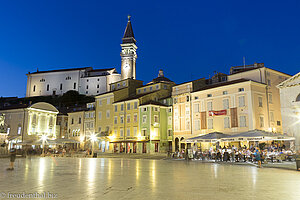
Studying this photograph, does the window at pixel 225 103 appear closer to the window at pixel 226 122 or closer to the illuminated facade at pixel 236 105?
the illuminated facade at pixel 236 105

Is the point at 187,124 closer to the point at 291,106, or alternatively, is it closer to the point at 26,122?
the point at 291,106

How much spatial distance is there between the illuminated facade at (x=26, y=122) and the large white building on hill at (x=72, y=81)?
138ft

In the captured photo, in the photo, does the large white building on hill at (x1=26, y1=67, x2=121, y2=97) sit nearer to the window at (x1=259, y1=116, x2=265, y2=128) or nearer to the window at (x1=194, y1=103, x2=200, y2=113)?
the window at (x1=194, y1=103, x2=200, y2=113)

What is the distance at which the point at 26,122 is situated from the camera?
56531 mm

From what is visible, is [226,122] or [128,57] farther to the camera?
[128,57]

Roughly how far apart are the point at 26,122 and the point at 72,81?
53431 mm

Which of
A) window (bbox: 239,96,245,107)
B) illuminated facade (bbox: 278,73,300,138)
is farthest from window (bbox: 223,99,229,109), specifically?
illuminated facade (bbox: 278,73,300,138)

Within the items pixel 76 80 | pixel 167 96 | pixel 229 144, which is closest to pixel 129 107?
pixel 167 96

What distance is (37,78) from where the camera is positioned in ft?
374

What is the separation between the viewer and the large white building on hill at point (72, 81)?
340 ft

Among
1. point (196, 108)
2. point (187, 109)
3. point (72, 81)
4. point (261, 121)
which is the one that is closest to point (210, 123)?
point (196, 108)

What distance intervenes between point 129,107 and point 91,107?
14.2 metres

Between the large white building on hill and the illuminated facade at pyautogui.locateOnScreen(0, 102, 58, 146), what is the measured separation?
42201mm

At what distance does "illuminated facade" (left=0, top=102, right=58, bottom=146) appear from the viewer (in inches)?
2213
